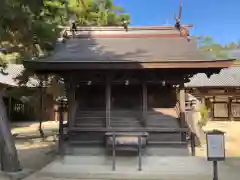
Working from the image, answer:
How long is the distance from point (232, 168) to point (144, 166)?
8.03 ft

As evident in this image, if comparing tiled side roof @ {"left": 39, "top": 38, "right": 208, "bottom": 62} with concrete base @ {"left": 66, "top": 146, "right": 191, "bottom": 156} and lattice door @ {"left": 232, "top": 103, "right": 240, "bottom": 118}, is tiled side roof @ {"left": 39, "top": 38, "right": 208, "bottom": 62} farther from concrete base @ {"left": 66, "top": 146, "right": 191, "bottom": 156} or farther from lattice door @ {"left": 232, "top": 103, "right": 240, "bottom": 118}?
lattice door @ {"left": 232, "top": 103, "right": 240, "bottom": 118}

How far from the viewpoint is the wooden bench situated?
9.86m

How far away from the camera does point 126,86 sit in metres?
11.2

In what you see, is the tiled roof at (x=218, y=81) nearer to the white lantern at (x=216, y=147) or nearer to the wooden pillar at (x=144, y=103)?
the wooden pillar at (x=144, y=103)

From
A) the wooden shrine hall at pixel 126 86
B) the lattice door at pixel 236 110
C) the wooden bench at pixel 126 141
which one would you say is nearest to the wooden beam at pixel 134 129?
the wooden shrine hall at pixel 126 86

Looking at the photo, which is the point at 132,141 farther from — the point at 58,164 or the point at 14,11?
the point at 14,11

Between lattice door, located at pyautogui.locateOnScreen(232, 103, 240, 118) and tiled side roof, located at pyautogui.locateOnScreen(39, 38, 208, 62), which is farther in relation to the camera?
lattice door, located at pyautogui.locateOnScreen(232, 103, 240, 118)

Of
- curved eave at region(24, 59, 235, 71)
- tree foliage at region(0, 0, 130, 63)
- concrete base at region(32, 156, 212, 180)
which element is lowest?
concrete base at region(32, 156, 212, 180)

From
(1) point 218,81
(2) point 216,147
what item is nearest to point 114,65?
(2) point 216,147

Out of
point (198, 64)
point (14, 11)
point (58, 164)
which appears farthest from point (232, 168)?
point (14, 11)

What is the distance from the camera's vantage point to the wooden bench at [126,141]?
32.3 ft

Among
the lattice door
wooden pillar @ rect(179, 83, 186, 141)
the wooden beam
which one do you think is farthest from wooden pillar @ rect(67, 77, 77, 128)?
the lattice door

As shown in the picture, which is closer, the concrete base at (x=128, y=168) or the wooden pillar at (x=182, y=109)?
the concrete base at (x=128, y=168)

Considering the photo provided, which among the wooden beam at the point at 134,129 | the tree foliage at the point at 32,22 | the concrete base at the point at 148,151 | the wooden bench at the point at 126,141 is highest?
the tree foliage at the point at 32,22
